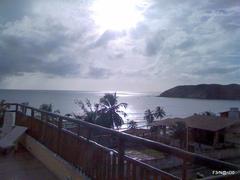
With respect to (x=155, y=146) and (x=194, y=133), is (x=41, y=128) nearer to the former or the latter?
(x=155, y=146)

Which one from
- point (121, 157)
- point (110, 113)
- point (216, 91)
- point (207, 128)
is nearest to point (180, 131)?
point (207, 128)

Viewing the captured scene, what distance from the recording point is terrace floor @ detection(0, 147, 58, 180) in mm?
3787

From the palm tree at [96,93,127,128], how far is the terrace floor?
69.5ft

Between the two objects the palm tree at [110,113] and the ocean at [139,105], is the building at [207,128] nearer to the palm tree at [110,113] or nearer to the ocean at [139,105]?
the palm tree at [110,113]

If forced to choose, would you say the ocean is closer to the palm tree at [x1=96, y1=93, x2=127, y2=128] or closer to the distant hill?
the distant hill

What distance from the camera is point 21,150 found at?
5371 millimetres

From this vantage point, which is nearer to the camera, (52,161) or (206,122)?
(52,161)

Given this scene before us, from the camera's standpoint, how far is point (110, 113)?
27.3 meters

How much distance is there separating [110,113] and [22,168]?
2318cm

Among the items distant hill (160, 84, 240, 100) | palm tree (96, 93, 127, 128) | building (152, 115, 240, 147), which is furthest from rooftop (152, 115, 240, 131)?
distant hill (160, 84, 240, 100)

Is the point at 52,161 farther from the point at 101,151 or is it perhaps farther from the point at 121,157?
the point at 121,157

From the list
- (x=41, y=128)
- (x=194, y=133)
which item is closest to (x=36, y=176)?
(x=41, y=128)

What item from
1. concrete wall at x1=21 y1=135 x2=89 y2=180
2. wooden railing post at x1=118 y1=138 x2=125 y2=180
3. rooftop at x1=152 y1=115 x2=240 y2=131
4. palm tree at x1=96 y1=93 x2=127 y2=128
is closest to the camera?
wooden railing post at x1=118 y1=138 x2=125 y2=180

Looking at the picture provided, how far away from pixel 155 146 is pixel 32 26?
871 centimetres
